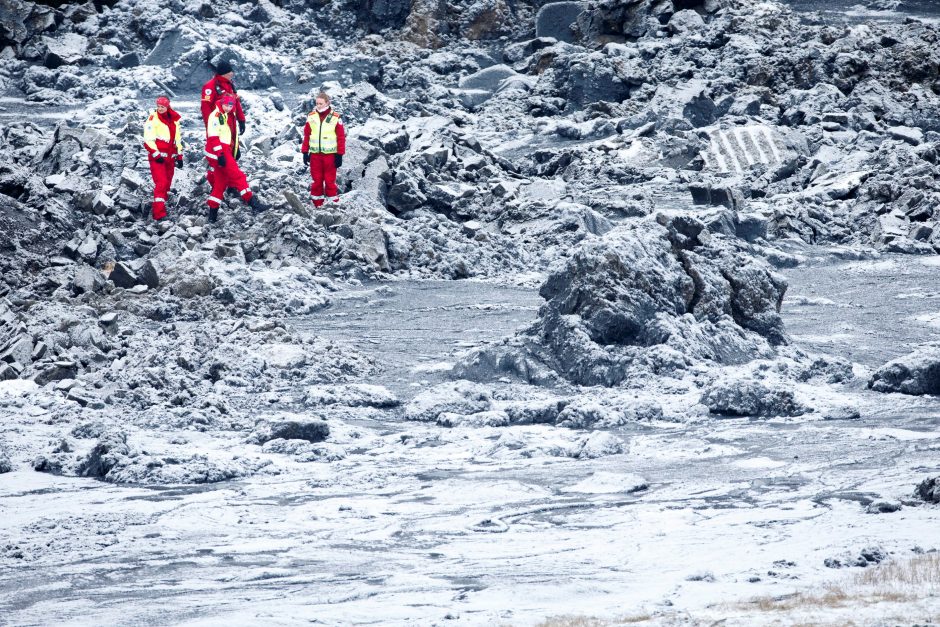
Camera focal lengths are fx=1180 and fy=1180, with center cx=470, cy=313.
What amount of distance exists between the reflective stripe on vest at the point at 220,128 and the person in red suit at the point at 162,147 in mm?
511

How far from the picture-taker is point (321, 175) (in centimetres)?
1403

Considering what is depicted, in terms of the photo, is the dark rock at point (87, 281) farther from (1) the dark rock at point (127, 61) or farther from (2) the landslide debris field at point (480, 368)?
(1) the dark rock at point (127, 61)

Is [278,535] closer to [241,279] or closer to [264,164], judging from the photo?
[241,279]

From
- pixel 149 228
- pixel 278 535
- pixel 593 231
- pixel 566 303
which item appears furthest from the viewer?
pixel 593 231

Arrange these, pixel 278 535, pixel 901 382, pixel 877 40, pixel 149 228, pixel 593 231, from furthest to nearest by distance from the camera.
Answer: pixel 877 40, pixel 593 231, pixel 149 228, pixel 901 382, pixel 278 535

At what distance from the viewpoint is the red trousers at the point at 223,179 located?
512 inches

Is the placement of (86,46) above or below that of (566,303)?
above

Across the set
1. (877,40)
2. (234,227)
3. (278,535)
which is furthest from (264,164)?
(877,40)

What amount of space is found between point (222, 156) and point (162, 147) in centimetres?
69

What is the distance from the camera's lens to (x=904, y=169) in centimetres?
1638

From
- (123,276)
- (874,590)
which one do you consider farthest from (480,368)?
(874,590)

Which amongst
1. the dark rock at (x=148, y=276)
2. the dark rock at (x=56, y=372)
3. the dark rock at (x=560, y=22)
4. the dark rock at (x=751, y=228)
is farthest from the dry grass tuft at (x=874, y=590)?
the dark rock at (x=560, y=22)

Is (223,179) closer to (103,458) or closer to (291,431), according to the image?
(291,431)

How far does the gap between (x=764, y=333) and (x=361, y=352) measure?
11.2 feet
